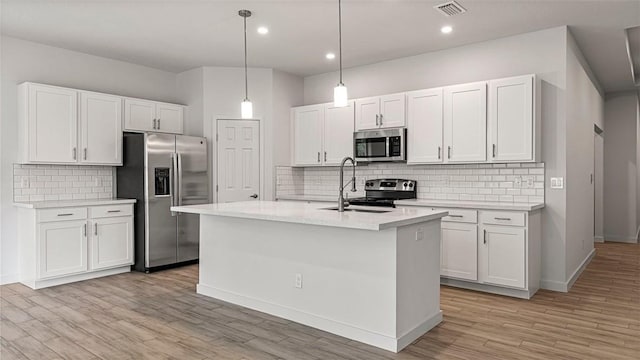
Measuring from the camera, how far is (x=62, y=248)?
4762 millimetres

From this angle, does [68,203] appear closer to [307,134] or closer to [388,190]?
[307,134]

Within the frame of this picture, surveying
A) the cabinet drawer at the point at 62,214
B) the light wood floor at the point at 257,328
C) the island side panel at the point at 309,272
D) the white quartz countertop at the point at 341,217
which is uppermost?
the white quartz countertop at the point at 341,217

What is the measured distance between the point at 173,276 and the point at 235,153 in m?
1.95

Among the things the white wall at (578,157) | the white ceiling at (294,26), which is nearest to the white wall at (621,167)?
the white wall at (578,157)

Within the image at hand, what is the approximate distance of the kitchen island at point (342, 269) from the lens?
2.99 metres

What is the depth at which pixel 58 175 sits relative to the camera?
5.20 meters

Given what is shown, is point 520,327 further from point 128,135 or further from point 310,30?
point 128,135

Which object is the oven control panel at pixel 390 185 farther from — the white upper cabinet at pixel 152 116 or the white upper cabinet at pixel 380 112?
the white upper cabinet at pixel 152 116

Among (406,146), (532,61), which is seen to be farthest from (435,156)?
(532,61)

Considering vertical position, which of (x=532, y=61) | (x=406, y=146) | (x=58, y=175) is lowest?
(x=58, y=175)

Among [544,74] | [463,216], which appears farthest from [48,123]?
[544,74]

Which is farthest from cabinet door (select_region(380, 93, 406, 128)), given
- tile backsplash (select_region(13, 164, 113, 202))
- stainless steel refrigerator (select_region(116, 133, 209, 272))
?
tile backsplash (select_region(13, 164, 113, 202))

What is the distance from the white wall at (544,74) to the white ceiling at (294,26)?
160mm

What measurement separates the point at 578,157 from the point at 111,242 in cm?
573
